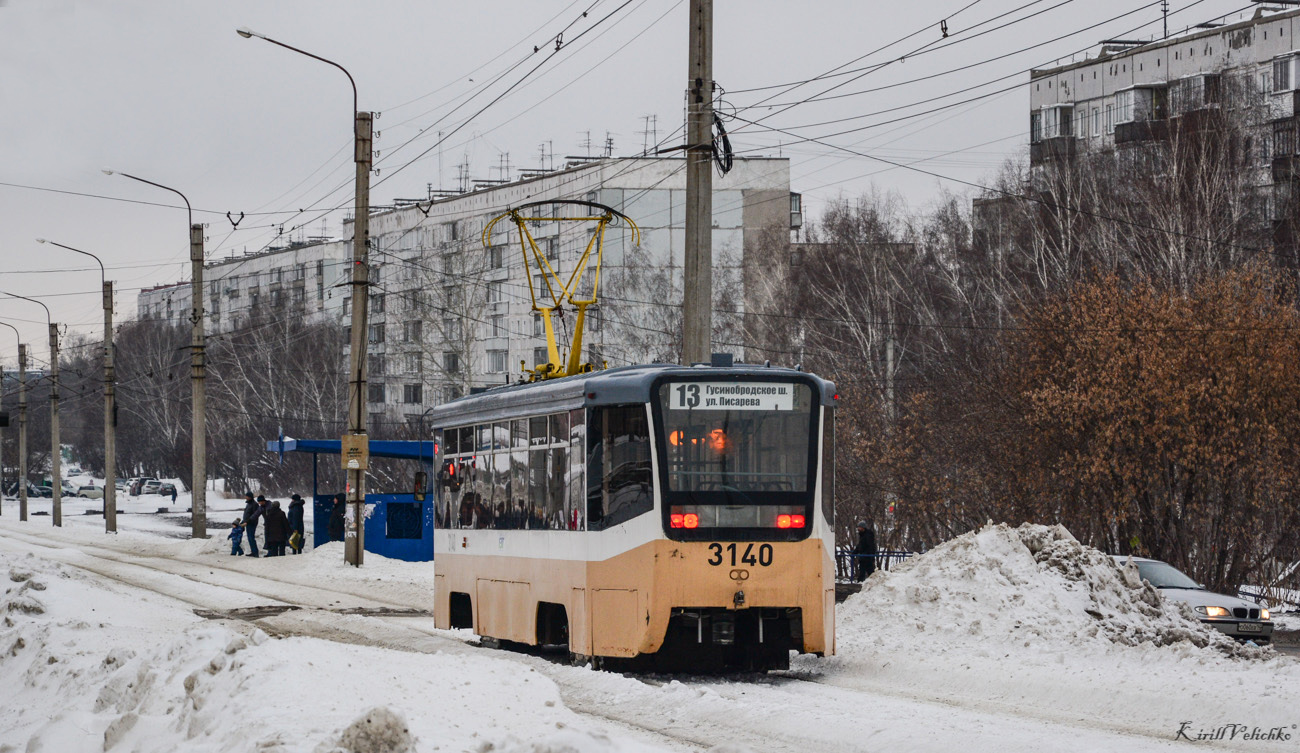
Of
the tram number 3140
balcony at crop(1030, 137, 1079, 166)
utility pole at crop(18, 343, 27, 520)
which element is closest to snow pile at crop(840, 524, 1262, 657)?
the tram number 3140

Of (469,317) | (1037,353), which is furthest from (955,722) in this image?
(469,317)

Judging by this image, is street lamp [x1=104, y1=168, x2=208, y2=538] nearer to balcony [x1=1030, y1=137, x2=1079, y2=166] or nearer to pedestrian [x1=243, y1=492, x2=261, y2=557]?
pedestrian [x1=243, y1=492, x2=261, y2=557]

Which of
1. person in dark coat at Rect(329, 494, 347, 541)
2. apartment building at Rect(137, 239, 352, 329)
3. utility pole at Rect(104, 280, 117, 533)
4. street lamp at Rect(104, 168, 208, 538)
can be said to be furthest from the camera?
apartment building at Rect(137, 239, 352, 329)

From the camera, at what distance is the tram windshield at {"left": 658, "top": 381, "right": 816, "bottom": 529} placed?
44.0 feet

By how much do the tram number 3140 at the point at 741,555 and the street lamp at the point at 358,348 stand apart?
55.1 feet

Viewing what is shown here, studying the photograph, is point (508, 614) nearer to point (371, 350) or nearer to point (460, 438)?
point (460, 438)

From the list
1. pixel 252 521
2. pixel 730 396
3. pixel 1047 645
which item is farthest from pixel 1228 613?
pixel 252 521

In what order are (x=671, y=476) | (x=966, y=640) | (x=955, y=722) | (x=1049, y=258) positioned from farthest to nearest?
(x=1049, y=258) → (x=966, y=640) → (x=671, y=476) → (x=955, y=722)

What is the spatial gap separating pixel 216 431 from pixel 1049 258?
57.3m

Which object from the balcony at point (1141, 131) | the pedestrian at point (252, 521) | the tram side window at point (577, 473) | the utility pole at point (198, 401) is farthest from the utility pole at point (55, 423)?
the tram side window at point (577, 473)

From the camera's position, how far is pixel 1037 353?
2805 cm

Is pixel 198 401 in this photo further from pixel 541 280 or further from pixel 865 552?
pixel 541 280

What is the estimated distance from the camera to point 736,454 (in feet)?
44.7

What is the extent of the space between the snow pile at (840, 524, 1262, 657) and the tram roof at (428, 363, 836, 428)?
3.55 metres
